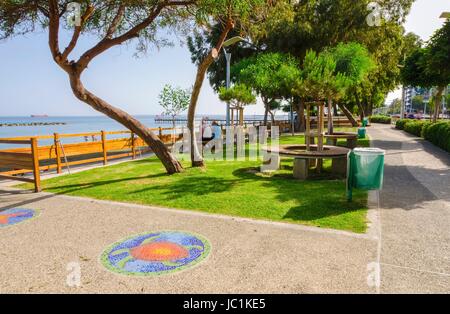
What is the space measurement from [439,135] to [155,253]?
57.5ft

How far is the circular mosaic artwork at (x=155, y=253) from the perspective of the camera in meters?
3.98

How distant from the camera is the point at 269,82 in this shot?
77.8 ft

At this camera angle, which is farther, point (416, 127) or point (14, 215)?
point (416, 127)

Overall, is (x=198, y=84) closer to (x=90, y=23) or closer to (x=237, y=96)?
(x=90, y=23)

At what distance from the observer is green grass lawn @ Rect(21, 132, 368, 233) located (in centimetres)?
608

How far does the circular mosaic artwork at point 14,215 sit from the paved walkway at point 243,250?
0.79ft

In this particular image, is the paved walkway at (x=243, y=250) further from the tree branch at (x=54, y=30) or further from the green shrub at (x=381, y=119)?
the green shrub at (x=381, y=119)

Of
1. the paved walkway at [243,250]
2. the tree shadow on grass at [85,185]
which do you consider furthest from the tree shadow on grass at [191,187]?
the tree shadow on grass at [85,185]

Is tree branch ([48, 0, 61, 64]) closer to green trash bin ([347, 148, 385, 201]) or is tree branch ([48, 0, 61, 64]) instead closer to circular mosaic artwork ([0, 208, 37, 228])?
circular mosaic artwork ([0, 208, 37, 228])

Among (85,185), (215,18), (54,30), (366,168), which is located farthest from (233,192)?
(54,30)

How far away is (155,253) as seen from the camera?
4418mm

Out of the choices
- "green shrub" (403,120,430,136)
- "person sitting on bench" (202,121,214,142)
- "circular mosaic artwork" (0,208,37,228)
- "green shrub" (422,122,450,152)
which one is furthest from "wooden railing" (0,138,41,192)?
"green shrub" (403,120,430,136)

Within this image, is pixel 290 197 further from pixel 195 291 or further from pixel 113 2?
pixel 113 2

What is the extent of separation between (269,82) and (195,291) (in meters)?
21.8
